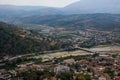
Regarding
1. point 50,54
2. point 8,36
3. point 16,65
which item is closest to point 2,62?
point 16,65

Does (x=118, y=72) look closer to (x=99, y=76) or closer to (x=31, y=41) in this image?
(x=99, y=76)

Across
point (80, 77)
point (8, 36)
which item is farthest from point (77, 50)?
point (80, 77)

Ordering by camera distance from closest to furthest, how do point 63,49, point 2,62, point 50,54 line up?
point 2,62 < point 50,54 < point 63,49

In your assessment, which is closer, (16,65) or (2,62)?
(16,65)

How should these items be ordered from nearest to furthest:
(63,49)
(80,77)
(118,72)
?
(80,77)
(118,72)
(63,49)

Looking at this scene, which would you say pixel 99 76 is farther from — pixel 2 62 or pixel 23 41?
pixel 23 41

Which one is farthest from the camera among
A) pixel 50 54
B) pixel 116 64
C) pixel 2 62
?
pixel 50 54

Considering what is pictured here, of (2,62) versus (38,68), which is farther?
(2,62)

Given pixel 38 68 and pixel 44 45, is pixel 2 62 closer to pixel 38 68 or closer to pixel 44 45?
pixel 38 68

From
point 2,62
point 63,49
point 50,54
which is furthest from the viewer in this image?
point 63,49
